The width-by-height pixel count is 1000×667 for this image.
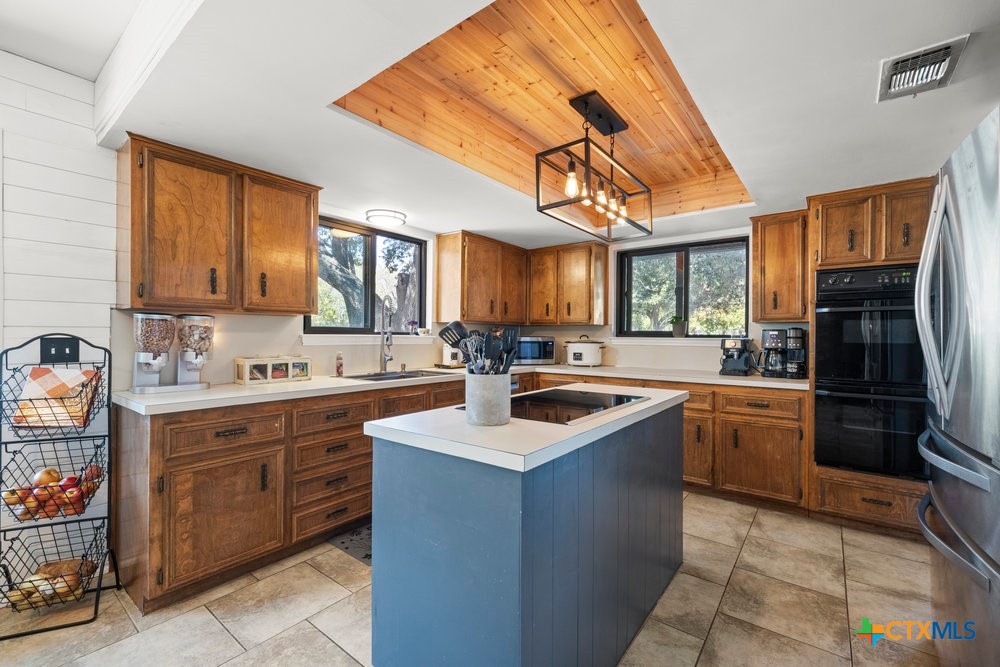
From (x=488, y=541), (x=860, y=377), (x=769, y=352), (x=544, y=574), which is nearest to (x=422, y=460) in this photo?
(x=488, y=541)

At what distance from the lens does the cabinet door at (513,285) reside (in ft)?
15.1

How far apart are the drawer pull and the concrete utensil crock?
143 cm

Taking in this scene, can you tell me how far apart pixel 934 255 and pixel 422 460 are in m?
1.91

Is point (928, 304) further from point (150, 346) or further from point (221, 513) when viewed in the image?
point (150, 346)

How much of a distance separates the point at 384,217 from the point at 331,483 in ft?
6.19

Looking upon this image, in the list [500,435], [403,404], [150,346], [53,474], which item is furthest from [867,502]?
[53,474]

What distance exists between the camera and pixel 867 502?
2.85m

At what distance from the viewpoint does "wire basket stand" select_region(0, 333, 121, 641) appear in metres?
1.95

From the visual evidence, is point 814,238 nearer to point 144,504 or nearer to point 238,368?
point 238,368

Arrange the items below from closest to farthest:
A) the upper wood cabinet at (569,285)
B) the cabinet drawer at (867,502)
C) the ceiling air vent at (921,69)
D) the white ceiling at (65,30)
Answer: the ceiling air vent at (921,69)
the white ceiling at (65,30)
the cabinet drawer at (867,502)
the upper wood cabinet at (569,285)

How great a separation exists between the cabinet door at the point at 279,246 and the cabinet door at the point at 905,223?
3.69 meters

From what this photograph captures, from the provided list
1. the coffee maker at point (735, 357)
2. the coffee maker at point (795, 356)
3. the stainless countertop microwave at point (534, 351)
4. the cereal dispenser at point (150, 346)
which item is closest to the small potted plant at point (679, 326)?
the coffee maker at point (735, 357)

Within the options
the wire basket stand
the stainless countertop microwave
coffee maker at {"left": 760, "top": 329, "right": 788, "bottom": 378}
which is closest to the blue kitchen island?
the wire basket stand

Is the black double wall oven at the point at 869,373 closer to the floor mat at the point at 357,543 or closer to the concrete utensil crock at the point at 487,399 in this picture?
the concrete utensil crock at the point at 487,399
